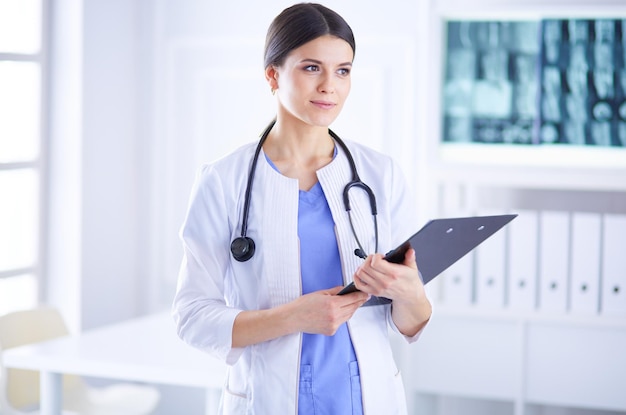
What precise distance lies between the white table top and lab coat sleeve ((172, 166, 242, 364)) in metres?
0.79

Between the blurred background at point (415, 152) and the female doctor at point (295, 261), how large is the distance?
154 cm

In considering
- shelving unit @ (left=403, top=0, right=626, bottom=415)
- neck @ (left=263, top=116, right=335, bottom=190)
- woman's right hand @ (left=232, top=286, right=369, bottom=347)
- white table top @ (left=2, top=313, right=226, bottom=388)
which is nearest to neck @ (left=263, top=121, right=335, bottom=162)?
neck @ (left=263, top=116, right=335, bottom=190)

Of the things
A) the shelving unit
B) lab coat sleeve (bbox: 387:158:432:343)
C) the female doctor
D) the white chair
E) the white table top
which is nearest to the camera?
the female doctor

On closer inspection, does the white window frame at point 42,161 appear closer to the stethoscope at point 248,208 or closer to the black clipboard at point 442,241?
the stethoscope at point 248,208

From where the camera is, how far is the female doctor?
143cm

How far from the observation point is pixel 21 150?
3363 mm

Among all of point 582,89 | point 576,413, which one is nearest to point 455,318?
point 576,413

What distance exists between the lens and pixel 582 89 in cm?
292

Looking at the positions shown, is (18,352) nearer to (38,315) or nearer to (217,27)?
(38,315)

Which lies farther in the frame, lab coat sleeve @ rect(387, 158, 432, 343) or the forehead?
lab coat sleeve @ rect(387, 158, 432, 343)

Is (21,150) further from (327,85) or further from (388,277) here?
(388,277)

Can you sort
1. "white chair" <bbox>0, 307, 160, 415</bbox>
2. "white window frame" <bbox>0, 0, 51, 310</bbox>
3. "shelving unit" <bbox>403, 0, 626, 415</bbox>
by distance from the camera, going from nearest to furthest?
"white chair" <bbox>0, 307, 160, 415</bbox> → "shelving unit" <bbox>403, 0, 626, 415</bbox> → "white window frame" <bbox>0, 0, 51, 310</bbox>

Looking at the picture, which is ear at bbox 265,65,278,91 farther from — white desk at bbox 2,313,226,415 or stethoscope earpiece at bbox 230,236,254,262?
white desk at bbox 2,313,226,415

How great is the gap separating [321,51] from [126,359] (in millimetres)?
1266
